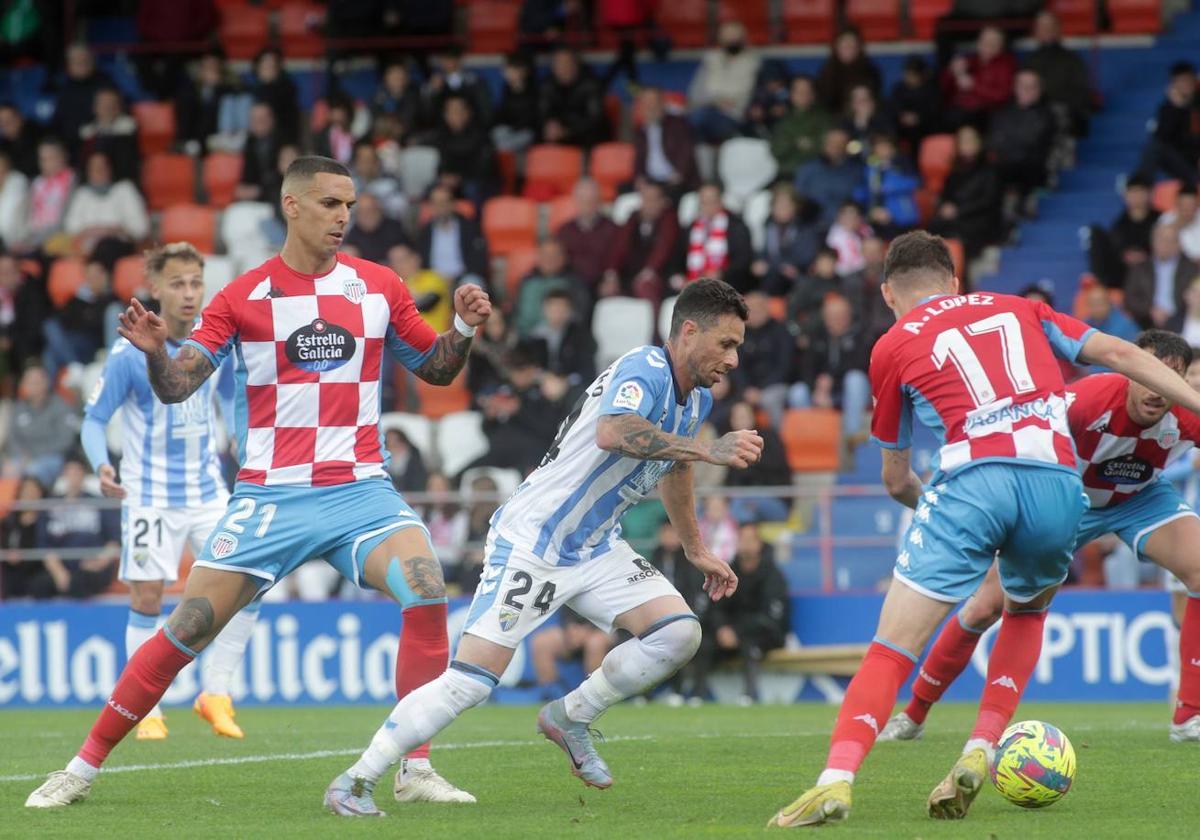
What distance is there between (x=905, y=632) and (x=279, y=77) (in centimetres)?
1734

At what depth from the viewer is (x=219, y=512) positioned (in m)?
12.2

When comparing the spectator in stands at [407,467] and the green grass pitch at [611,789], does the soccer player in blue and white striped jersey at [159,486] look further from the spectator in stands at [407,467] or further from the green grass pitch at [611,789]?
the spectator in stands at [407,467]

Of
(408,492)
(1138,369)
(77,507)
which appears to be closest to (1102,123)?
(408,492)

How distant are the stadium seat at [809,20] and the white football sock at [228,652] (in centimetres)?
1376

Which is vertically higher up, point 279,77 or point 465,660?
point 279,77

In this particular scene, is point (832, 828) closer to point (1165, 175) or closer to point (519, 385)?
point (519, 385)

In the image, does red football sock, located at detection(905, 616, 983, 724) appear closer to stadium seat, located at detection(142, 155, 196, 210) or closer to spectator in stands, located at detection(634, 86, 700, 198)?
spectator in stands, located at detection(634, 86, 700, 198)

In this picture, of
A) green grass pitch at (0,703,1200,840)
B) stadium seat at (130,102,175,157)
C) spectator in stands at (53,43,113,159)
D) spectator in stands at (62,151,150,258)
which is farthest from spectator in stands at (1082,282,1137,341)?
spectator in stands at (53,43,113,159)

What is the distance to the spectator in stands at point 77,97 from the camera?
2364 centimetres

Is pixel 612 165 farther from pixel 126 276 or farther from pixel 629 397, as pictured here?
pixel 629 397

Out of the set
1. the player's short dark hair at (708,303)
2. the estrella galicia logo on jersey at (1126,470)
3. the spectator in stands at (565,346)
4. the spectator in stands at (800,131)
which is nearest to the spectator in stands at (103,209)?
the spectator in stands at (565,346)

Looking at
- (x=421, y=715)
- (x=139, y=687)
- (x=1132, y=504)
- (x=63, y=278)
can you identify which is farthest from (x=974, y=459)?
(x=63, y=278)

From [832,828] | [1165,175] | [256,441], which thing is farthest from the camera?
[1165,175]

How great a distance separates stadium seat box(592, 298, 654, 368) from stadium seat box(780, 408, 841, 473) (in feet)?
6.55
